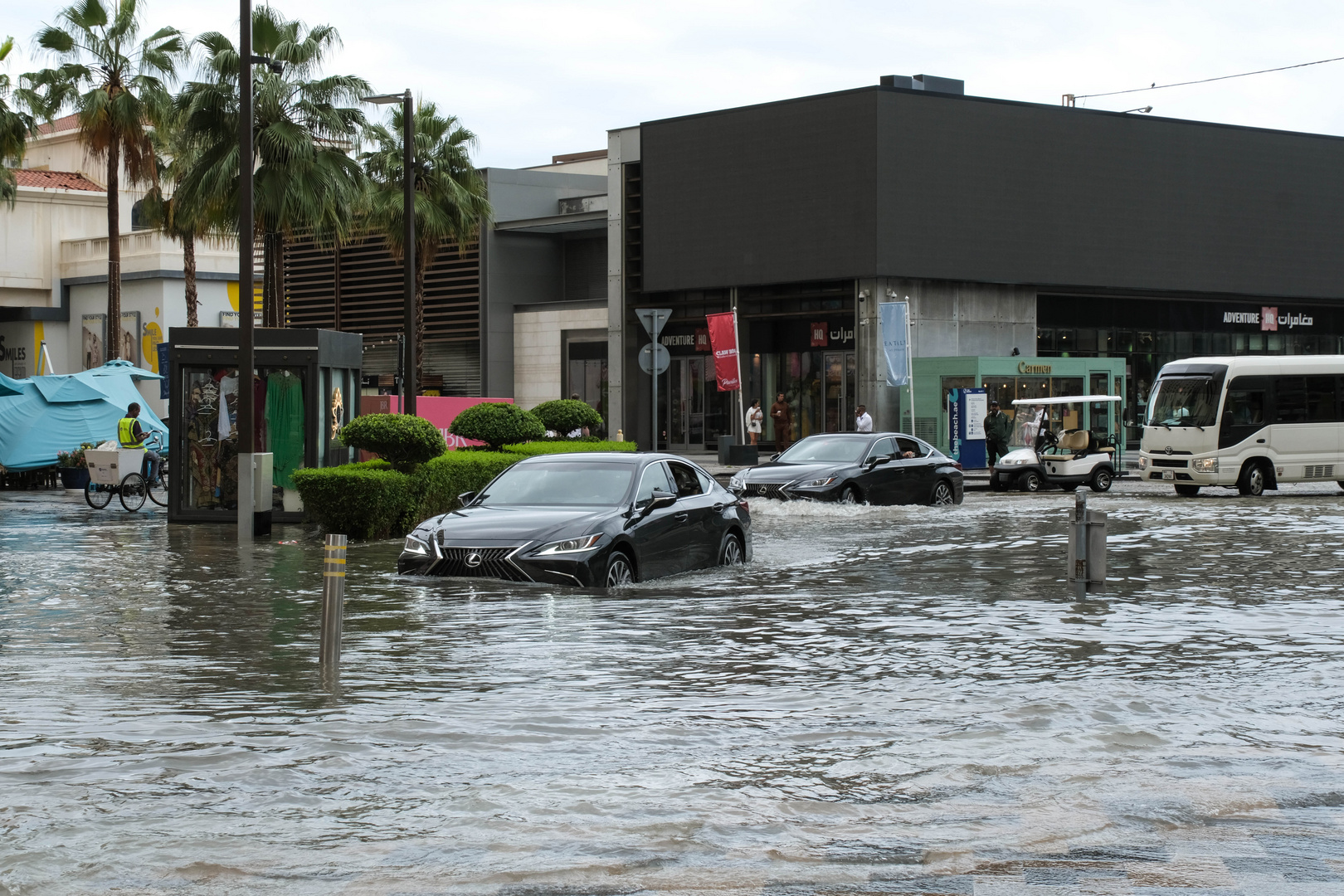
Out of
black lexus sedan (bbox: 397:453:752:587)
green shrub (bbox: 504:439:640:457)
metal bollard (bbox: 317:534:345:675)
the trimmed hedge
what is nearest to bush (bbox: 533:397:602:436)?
green shrub (bbox: 504:439:640:457)

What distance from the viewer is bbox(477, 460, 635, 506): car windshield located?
1491cm

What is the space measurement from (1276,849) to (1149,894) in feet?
2.88

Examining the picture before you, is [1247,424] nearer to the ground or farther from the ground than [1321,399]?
nearer to the ground

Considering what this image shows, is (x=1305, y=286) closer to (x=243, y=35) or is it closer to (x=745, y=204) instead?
(x=745, y=204)

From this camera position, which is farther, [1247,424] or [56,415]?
[56,415]

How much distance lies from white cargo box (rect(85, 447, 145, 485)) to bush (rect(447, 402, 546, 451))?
5564 millimetres

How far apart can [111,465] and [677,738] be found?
69.5 feet

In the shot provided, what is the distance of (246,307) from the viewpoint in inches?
858

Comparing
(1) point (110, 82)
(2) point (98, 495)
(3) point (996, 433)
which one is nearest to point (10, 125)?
(1) point (110, 82)

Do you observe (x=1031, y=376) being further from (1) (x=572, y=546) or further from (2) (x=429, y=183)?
(1) (x=572, y=546)

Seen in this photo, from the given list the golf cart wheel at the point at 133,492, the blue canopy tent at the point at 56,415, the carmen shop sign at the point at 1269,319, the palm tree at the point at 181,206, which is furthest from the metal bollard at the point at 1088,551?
the carmen shop sign at the point at 1269,319

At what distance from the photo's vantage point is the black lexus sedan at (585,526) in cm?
1386

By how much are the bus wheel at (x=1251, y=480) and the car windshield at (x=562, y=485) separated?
1965 cm

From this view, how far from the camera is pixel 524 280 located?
58.7 meters
